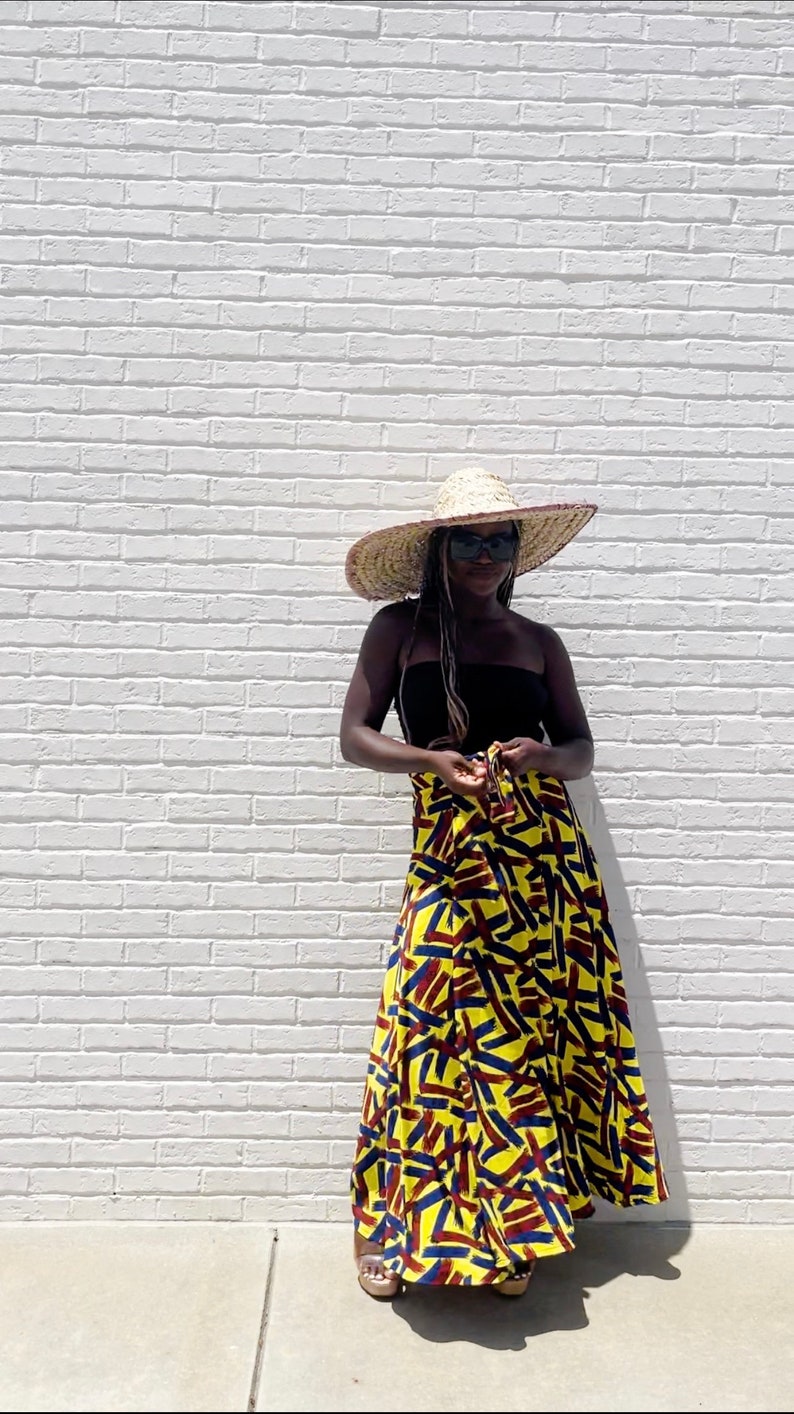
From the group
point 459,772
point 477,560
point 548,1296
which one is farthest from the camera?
point 548,1296

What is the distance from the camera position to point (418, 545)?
9.64 feet

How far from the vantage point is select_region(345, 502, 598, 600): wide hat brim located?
8.95 ft

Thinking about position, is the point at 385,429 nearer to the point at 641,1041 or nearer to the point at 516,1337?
the point at 641,1041

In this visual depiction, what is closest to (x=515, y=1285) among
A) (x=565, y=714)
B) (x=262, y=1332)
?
(x=262, y=1332)

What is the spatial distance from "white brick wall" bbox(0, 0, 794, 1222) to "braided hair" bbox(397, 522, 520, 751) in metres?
0.33

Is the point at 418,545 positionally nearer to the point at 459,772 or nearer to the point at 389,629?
the point at 389,629

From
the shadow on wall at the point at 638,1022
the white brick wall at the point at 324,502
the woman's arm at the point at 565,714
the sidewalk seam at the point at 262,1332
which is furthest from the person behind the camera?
the shadow on wall at the point at 638,1022

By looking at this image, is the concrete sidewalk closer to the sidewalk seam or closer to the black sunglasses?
the sidewalk seam

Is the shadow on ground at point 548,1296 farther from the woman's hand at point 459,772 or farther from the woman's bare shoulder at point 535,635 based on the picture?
the woman's bare shoulder at point 535,635

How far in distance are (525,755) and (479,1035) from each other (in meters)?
0.68

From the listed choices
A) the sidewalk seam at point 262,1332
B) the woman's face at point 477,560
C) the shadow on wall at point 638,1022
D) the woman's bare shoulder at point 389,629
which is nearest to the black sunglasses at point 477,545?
the woman's face at point 477,560

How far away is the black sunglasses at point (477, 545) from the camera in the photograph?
8.95 ft

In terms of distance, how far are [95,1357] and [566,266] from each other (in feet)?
9.47

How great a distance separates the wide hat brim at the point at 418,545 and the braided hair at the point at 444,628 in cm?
5
